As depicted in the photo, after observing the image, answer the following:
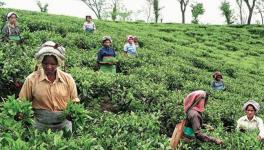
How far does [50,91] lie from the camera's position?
277 inches

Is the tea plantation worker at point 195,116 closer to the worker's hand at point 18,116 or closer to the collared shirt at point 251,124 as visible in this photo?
the collared shirt at point 251,124

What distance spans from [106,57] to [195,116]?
6.65 metres

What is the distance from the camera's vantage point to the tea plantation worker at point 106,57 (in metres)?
14.1

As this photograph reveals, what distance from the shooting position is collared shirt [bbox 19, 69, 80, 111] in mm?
6969

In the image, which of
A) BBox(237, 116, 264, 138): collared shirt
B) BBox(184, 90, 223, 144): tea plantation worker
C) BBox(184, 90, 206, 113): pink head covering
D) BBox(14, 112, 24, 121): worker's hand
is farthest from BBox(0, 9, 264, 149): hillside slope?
BBox(14, 112, 24, 121): worker's hand

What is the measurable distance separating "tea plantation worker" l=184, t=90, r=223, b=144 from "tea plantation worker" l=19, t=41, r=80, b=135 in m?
2.14

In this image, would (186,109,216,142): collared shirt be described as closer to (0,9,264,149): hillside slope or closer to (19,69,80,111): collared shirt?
(0,9,264,149): hillside slope

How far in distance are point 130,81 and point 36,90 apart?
264 inches

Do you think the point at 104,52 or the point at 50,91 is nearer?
the point at 50,91

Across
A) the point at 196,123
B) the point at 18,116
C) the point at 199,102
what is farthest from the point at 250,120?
the point at 18,116

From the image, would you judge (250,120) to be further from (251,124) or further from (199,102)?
(199,102)

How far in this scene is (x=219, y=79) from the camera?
17.1 m

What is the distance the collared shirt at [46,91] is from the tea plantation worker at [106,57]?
7.01 meters

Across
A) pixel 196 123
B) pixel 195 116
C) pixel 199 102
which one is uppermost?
pixel 199 102
